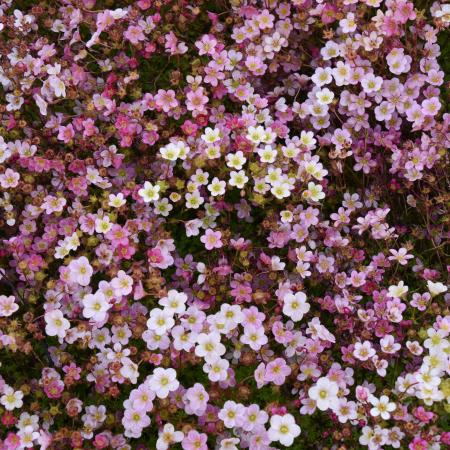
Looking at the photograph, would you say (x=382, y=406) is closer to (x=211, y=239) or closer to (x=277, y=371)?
(x=277, y=371)

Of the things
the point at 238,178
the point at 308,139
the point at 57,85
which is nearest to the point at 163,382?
the point at 238,178

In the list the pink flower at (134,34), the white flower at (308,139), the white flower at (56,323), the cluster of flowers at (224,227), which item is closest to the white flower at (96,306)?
the cluster of flowers at (224,227)

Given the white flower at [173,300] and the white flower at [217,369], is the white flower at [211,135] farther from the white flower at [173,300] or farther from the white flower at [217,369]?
the white flower at [217,369]

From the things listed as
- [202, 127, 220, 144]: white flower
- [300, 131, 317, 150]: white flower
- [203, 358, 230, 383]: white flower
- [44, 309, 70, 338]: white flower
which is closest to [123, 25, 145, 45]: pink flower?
[202, 127, 220, 144]: white flower

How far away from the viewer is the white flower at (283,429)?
2914 mm

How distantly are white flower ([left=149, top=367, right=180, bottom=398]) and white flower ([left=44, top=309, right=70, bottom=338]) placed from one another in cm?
56

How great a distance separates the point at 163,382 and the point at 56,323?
67 cm

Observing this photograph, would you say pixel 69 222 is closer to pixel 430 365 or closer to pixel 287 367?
pixel 287 367

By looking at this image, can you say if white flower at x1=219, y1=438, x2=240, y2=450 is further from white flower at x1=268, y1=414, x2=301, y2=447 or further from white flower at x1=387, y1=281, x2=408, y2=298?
white flower at x1=387, y1=281, x2=408, y2=298

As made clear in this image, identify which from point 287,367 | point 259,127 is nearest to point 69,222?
point 259,127

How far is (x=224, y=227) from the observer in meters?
3.82

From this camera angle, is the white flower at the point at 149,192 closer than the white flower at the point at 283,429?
No

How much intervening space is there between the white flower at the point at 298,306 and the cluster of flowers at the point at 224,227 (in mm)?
13

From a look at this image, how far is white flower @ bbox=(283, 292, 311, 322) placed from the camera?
10.7ft
